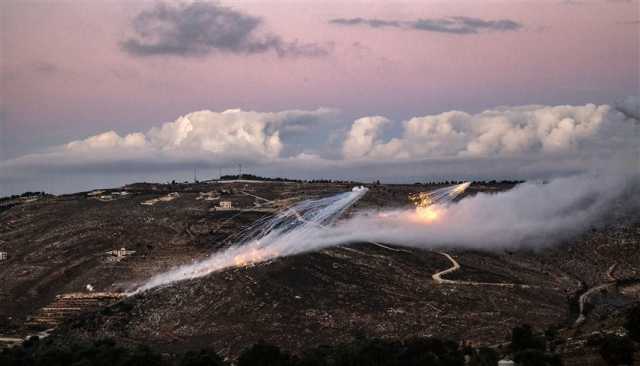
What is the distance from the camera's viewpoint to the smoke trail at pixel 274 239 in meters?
130

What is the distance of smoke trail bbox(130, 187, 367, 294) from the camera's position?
13025 centimetres

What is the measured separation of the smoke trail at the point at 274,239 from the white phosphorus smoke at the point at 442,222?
0.16m

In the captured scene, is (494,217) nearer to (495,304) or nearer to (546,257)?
(546,257)

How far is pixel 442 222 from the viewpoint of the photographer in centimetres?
16188

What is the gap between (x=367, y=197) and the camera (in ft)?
599

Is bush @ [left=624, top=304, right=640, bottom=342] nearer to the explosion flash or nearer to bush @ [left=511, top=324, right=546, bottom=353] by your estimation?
bush @ [left=511, top=324, right=546, bottom=353]

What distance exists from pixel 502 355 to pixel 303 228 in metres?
71.7

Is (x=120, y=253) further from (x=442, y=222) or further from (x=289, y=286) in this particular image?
(x=442, y=222)

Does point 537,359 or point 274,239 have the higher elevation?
point 274,239

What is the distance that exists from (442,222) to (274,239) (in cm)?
3641

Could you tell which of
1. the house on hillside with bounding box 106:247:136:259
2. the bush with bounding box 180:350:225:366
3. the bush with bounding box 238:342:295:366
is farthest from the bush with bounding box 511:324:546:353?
the house on hillside with bounding box 106:247:136:259

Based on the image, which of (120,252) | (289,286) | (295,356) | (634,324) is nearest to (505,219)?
(289,286)

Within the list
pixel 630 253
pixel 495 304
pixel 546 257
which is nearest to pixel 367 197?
pixel 546 257

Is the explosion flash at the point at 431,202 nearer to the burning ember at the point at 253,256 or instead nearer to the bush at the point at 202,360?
the burning ember at the point at 253,256
